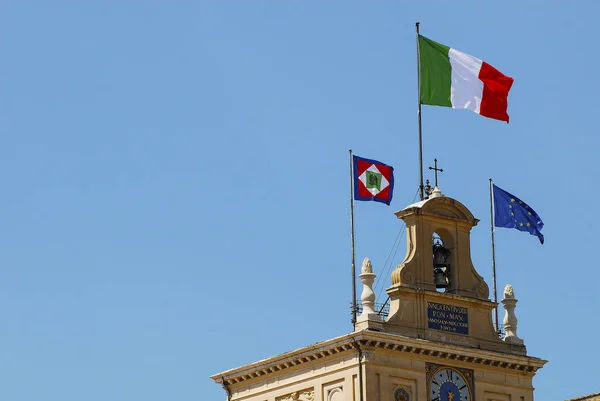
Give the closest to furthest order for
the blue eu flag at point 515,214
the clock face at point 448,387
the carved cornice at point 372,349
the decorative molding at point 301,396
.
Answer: the carved cornice at point 372,349, the clock face at point 448,387, the decorative molding at point 301,396, the blue eu flag at point 515,214

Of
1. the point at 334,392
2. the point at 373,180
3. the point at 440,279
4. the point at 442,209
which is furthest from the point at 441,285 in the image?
the point at 334,392

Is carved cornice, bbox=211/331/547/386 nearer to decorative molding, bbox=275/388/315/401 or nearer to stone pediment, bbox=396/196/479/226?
decorative molding, bbox=275/388/315/401

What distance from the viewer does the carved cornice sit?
75.2 m

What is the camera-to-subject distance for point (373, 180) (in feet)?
262

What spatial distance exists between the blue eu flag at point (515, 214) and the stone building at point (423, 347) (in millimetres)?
2851

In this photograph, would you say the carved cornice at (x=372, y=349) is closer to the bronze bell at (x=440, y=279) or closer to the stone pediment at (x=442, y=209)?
the bronze bell at (x=440, y=279)

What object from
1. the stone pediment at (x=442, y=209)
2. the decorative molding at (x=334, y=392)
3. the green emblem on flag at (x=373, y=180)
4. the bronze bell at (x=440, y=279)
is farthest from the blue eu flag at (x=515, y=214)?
the decorative molding at (x=334, y=392)

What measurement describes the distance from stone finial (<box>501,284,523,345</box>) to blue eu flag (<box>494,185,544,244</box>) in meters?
3.21

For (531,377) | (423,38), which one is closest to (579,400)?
(531,377)

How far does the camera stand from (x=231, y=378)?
268ft

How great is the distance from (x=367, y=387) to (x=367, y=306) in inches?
145

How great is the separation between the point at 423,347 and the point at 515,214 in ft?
33.4

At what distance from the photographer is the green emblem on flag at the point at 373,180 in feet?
262

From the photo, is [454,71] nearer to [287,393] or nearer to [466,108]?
[466,108]
